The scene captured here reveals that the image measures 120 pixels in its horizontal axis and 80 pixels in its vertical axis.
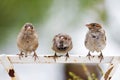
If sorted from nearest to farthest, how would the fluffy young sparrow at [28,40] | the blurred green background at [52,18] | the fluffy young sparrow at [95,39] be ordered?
the fluffy young sparrow at [28,40], the fluffy young sparrow at [95,39], the blurred green background at [52,18]

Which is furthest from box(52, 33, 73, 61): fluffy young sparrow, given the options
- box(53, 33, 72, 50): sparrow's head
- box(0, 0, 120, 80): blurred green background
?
box(0, 0, 120, 80): blurred green background

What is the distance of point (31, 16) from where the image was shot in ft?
34.6

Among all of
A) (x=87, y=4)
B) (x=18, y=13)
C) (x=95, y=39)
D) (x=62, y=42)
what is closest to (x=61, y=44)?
(x=62, y=42)

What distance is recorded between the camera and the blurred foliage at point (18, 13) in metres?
10.3

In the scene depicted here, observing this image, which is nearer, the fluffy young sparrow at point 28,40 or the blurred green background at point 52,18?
the fluffy young sparrow at point 28,40

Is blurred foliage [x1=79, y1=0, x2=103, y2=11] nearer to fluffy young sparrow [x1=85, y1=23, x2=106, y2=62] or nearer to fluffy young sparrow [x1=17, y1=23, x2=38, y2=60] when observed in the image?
fluffy young sparrow [x1=85, y1=23, x2=106, y2=62]

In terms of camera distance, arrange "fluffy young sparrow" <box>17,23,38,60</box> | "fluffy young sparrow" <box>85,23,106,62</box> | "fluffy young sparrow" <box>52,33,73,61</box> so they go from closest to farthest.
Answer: "fluffy young sparrow" <box>52,33,73,61</box> → "fluffy young sparrow" <box>17,23,38,60</box> → "fluffy young sparrow" <box>85,23,106,62</box>

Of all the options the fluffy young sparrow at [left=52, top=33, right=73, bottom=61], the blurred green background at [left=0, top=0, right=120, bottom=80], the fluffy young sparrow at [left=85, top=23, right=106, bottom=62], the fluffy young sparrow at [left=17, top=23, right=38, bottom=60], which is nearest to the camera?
the fluffy young sparrow at [left=52, top=33, right=73, bottom=61]

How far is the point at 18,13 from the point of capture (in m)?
10.5

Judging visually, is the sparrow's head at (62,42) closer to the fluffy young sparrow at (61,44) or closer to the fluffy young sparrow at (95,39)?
the fluffy young sparrow at (61,44)

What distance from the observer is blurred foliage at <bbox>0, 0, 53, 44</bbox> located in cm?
1034

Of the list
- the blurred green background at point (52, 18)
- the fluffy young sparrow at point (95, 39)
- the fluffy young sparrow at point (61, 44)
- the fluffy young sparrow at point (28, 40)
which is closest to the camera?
the fluffy young sparrow at point (61, 44)

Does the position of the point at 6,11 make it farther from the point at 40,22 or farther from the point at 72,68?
the point at 72,68

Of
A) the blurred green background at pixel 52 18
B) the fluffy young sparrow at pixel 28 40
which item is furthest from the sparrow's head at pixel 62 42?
the blurred green background at pixel 52 18
